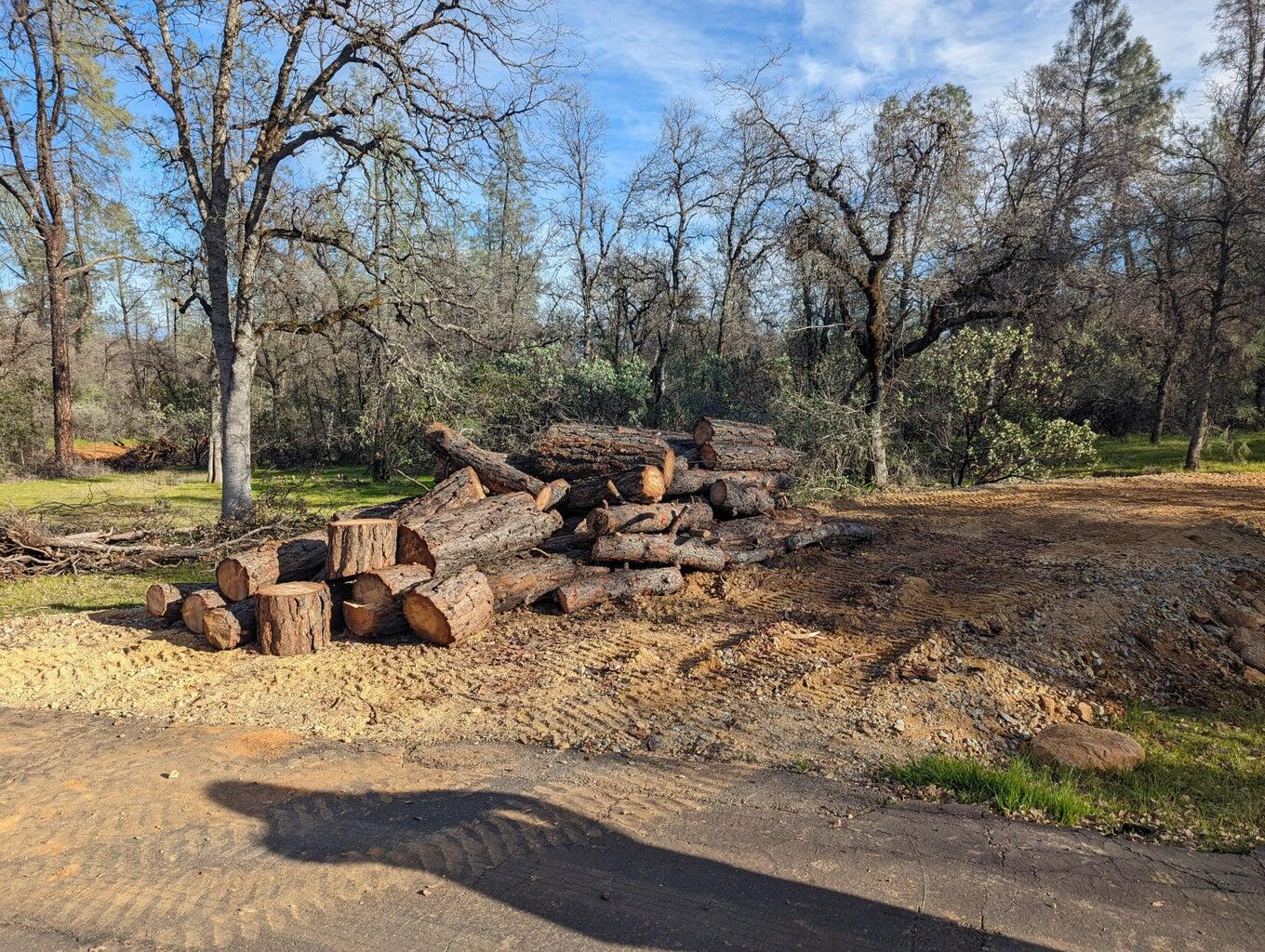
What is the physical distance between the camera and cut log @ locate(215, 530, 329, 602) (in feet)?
22.0

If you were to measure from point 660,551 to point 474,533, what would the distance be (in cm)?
196

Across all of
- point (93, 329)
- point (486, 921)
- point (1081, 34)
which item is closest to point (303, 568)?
point (486, 921)

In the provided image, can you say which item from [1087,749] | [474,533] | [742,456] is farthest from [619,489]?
[1087,749]

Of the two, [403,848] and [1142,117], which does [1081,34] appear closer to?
[1142,117]

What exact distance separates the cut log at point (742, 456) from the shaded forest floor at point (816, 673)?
6.67 feet

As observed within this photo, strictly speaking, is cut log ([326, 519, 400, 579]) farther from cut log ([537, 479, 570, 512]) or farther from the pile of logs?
cut log ([537, 479, 570, 512])

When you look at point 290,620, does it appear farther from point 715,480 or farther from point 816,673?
point 715,480

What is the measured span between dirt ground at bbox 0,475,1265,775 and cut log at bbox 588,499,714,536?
2.44 ft

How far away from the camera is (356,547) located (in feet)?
21.3

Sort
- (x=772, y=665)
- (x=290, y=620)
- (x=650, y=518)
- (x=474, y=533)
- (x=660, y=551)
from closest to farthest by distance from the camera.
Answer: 1. (x=772, y=665)
2. (x=290, y=620)
3. (x=474, y=533)
4. (x=660, y=551)
5. (x=650, y=518)

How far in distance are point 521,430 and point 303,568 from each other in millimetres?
9792

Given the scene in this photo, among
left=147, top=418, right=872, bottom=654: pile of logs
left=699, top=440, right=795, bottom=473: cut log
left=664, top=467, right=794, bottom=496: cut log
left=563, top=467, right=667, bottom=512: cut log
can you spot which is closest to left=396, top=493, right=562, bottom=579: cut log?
left=147, top=418, right=872, bottom=654: pile of logs

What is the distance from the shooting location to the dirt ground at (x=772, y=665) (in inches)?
187

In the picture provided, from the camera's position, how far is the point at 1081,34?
27.9m
